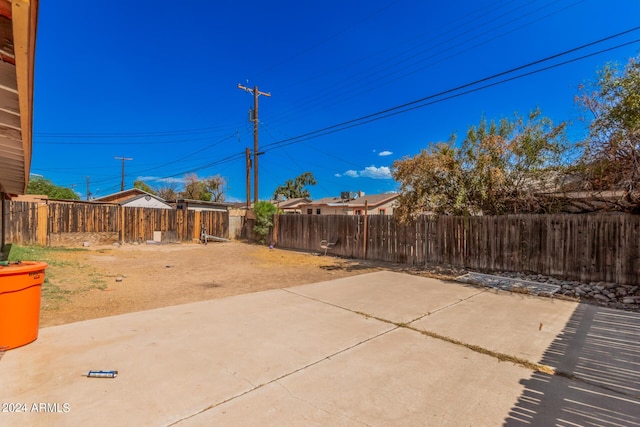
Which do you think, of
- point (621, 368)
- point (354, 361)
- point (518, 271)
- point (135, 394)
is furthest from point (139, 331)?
point (518, 271)

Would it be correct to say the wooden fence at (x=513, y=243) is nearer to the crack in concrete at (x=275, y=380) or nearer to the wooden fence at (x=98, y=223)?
the crack in concrete at (x=275, y=380)

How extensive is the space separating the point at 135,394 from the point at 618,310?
6.94 meters

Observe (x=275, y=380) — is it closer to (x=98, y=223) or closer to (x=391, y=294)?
(x=391, y=294)

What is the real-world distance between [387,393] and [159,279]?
665cm

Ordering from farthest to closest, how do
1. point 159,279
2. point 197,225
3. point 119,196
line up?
point 119,196, point 197,225, point 159,279

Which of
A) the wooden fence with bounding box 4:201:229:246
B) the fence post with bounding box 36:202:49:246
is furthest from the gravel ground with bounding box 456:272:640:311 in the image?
the fence post with bounding box 36:202:49:246

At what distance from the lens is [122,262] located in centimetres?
1015

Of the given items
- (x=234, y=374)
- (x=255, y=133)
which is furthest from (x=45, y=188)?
(x=234, y=374)

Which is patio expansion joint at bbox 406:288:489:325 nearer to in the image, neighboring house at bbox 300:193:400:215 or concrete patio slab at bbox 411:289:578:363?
concrete patio slab at bbox 411:289:578:363

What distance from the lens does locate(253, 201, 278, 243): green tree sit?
16594 mm

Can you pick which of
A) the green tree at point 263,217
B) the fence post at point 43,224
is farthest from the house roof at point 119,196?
the green tree at point 263,217

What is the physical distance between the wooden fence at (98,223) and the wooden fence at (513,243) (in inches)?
425

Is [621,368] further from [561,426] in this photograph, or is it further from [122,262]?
[122,262]

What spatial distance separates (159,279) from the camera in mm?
7434
